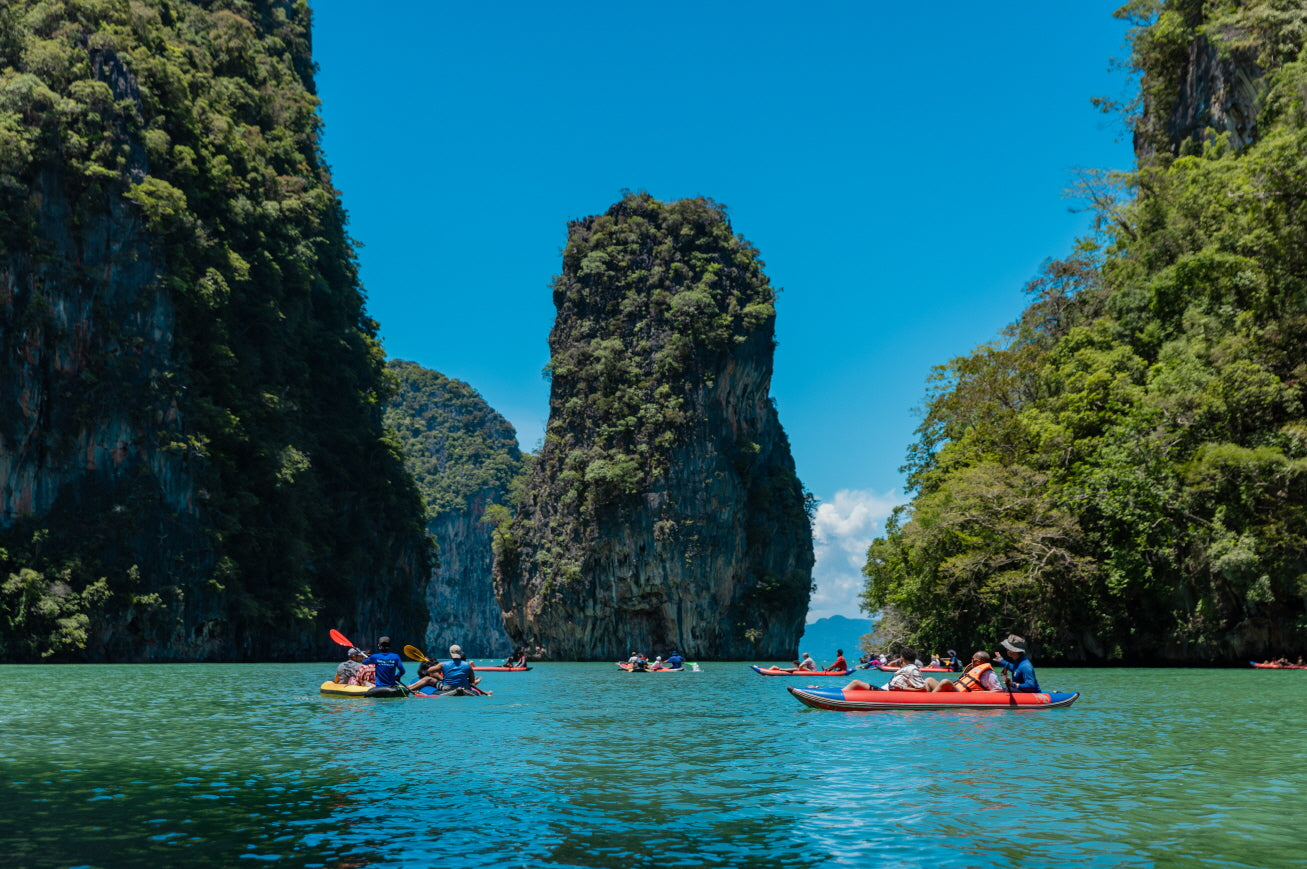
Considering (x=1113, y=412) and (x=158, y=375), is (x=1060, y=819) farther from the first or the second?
(x=158, y=375)

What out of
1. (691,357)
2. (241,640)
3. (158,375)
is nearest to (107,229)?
(158,375)

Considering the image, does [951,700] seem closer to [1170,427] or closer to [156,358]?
[1170,427]

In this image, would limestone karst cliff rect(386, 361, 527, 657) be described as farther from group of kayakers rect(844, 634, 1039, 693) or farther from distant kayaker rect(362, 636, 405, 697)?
group of kayakers rect(844, 634, 1039, 693)

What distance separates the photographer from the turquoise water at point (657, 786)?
7.69 m

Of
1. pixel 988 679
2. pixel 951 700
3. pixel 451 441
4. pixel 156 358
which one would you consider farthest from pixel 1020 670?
pixel 451 441

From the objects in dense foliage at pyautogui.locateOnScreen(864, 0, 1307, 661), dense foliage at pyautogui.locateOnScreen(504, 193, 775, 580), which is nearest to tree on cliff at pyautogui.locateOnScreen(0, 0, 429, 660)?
dense foliage at pyautogui.locateOnScreen(504, 193, 775, 580)

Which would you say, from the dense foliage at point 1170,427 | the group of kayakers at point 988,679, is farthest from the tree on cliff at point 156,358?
the group of kayakers at point 988,679

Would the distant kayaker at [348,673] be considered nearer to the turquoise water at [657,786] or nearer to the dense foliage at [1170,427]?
the turquoise water at [657,786]

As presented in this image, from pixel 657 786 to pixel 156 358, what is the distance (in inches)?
1869

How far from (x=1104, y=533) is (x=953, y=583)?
5.18 m

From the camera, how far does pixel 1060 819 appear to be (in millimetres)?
8734

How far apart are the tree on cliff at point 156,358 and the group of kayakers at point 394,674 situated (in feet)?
86.3

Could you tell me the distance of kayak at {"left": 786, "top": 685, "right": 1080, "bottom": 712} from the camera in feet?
61.6

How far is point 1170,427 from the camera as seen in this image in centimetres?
2969
